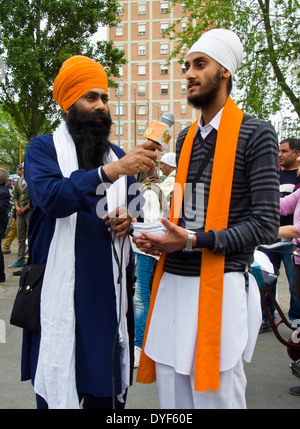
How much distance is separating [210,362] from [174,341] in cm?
20

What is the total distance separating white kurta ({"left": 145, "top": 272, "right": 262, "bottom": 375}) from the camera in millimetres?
1908

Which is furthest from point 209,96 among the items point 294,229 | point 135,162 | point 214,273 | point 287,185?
point 287,185

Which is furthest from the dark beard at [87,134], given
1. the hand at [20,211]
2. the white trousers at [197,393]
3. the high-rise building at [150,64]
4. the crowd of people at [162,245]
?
the high-rise building at [150,64]

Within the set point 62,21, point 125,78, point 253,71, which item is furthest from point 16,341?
point 125,78

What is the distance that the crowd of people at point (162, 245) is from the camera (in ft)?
6.15

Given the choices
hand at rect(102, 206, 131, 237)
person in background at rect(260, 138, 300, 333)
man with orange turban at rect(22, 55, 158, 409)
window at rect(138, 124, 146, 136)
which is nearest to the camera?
man with orange turban at rect(22, 55, 158, 409)

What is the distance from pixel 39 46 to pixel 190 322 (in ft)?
37.7

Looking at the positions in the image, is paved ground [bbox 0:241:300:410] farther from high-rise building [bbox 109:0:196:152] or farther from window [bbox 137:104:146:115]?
window [bbox 137:104:146:115]

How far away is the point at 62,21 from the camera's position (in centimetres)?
1216

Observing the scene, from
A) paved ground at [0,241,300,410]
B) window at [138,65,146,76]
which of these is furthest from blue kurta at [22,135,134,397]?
window at [138,65,146,76]

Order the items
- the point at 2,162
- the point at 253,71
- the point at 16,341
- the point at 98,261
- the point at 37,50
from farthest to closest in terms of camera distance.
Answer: the point at 2,162 → the point at 253,71 → the point at 37,50 → the point at 16,341 → the point at 98,261

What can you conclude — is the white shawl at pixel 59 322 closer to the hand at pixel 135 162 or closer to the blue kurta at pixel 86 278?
the blue kurta at pixel 86 278

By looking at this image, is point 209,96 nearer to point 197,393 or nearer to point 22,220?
point 197,393

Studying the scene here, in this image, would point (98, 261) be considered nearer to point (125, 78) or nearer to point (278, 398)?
point (278, 398)
